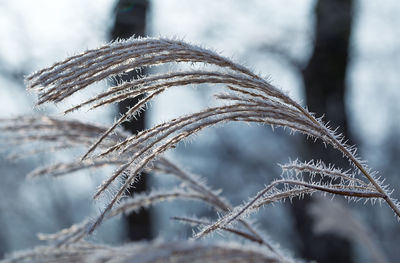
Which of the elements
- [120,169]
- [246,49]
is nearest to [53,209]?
[246,49]

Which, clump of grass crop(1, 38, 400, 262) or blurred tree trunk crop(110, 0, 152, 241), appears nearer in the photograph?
clump of grass crop(1, 38, 400, 262)

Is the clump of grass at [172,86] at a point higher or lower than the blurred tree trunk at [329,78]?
lower

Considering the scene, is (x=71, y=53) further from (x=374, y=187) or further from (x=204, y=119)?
(x=374, y=187)

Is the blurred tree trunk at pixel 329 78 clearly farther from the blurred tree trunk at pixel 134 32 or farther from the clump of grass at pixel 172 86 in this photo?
the clump of grass at pixel 172 86

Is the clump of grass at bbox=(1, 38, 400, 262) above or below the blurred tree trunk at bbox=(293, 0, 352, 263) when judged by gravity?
below

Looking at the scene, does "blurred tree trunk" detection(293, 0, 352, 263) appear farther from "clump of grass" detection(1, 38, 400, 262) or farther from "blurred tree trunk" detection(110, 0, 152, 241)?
"clump of grass" detection(1, 38, 400, 262)

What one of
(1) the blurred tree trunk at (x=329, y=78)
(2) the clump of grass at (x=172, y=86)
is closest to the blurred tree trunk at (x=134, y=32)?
(1) the blurred tree trunk at (x=329, y=78)

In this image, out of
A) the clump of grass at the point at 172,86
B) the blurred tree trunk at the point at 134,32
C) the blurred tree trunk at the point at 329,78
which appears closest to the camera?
the clump of grass at the point at 172,86

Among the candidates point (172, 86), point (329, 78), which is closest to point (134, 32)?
point (329, 78)

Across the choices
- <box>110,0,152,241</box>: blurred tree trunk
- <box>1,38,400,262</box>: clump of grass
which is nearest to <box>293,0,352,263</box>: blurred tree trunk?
<box>110,0,152,241</box>: blurred tree trunk
